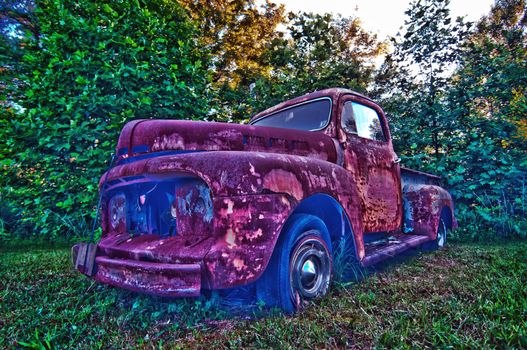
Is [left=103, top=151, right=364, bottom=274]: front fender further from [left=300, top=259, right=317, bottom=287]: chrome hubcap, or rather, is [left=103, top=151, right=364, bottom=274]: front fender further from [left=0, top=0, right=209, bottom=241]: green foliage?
[left=0, top=0, right=209, bottom=241]: green foliage

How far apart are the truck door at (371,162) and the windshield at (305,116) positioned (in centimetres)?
18

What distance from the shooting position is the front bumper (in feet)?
4.79

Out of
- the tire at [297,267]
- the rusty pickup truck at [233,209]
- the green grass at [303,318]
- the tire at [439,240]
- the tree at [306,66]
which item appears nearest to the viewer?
the green grass at [303,318]

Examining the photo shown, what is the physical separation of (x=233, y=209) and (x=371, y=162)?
6.82ft

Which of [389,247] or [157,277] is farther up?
[157,277]

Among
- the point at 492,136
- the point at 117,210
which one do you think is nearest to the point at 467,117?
the point at 492,136

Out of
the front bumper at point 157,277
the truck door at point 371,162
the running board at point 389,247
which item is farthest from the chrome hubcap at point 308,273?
the truck door at point 371,162

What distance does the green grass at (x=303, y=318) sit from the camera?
1.45 meters

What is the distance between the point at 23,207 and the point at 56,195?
0.58m

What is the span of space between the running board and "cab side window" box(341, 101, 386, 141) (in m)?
1.22

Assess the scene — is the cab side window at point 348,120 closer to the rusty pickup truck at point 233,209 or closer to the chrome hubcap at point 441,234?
the rusty pickup truck at point 233,209

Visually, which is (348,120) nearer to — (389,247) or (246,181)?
(389,247)

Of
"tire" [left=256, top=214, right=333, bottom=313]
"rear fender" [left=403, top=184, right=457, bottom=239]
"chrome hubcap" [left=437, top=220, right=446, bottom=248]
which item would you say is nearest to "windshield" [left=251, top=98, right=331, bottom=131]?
"tire" [left=256, top=214, right=333, bottom=313]

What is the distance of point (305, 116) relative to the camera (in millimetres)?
3104
